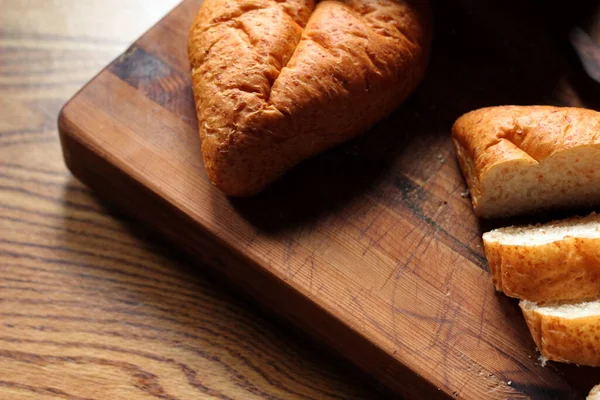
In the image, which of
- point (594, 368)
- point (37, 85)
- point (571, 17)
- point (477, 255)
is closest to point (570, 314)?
point (594, 368)

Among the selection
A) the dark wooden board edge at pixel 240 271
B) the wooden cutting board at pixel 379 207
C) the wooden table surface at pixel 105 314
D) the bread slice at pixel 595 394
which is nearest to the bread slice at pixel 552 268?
the wooden cutting board at pixel 379 207

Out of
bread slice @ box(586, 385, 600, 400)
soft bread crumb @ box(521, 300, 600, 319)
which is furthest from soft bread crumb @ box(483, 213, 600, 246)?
bread slice @ box(586, 385, 600, 400)

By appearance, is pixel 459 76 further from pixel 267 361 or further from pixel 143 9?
pixel 143 9

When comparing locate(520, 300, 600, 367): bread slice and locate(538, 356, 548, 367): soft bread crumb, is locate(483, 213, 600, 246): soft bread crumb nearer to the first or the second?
locate(520, 300, 600, 367): bread slice

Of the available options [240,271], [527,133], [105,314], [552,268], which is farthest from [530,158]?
[105,314]

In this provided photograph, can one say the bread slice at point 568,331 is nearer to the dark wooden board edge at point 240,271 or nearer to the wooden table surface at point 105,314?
the dark wooden board edge at point 240,271

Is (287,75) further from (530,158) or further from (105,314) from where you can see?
(105,314)
